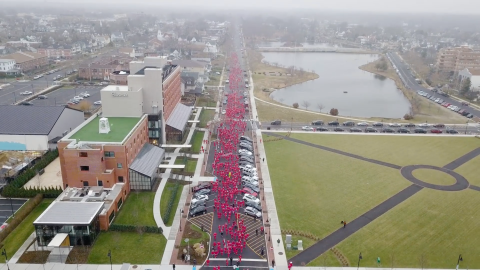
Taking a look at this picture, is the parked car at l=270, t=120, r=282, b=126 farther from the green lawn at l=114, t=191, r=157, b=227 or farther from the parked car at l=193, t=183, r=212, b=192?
the green lawn at l=114, t=191, r=157, b=227

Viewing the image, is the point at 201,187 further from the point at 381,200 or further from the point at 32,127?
the point at 32,127

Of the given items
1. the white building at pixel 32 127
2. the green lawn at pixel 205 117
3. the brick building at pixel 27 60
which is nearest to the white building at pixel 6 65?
the brick building at pixel 27 60

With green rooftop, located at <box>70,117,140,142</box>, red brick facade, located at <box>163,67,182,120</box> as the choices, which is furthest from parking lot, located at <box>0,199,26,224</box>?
red brick facade, located at <box>163,67,182,120</box>

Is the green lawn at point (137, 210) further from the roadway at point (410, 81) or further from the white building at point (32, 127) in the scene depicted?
the roadway at point (410, 81)

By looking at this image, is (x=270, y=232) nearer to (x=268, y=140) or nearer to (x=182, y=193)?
(x=182, y=193)

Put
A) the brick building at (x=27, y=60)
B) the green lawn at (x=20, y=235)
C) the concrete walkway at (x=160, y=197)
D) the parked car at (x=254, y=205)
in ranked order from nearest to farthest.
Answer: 1. the green lawn at (x=20, y=235)
2. the concrete walkway at (x=160, y=197)
3. the parked car at (x=254, y=205)
4. the brick building at (x=27, y=60)

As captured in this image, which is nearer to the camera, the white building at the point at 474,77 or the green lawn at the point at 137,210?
the green lawn at the point at 137,210

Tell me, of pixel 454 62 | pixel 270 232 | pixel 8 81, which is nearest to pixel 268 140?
pixel 270 232
